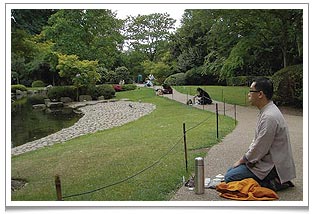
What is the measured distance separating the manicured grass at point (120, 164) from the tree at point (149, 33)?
1.68m

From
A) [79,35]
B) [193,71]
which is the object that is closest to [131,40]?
[79,35]

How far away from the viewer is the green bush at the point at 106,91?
428 inches

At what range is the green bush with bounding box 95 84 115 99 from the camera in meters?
10.9

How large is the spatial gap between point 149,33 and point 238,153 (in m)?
4.10

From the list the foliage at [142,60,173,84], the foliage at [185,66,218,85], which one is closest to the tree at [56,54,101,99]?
the foliage at [142,60,173,84]

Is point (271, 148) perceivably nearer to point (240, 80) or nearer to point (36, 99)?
point (240, 80)

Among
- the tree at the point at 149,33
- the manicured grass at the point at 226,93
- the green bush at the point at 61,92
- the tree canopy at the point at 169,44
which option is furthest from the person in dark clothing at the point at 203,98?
the green bush at the point at 61,92

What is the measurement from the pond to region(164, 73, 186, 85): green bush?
2.58 meters

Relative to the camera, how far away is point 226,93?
10828mm

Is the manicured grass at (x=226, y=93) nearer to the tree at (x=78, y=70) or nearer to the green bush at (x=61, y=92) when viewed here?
the tree at (x=78, y=70)

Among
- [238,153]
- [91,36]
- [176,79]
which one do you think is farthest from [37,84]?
[238,153]

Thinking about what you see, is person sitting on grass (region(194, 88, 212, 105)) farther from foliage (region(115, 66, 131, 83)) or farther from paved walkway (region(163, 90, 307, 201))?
foliage (region(115, 66, 131, 83))
